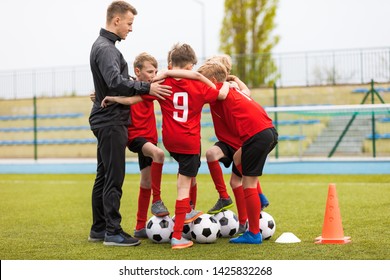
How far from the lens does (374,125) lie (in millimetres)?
20047

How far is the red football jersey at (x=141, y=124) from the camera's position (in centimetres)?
652

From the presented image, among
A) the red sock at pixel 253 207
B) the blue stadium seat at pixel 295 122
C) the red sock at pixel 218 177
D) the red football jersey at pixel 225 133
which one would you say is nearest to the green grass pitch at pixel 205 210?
the red sock at pixel 253 207

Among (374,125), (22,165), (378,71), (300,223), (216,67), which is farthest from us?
(378,71)

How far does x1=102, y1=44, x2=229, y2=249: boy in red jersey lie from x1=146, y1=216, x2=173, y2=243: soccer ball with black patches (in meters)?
0.27

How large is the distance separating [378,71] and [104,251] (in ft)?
69.7

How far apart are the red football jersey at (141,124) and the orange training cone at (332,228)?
5.71 feet

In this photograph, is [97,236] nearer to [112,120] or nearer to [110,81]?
[112,120]

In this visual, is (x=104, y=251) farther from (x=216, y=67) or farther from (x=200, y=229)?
(x=216, y=67)

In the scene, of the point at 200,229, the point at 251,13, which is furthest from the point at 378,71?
the point at 200,229

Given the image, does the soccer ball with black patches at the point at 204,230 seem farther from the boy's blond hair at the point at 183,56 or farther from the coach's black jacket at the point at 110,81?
the boy's blond hair at the point at 183,56

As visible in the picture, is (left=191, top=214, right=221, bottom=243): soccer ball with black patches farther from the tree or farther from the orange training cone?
the tree

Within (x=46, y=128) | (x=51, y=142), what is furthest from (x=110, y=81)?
(x=46, y=128)

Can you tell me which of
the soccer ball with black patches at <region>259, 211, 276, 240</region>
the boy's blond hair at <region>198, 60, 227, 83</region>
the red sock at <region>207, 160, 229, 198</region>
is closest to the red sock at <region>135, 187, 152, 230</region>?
the red sock at <region>207, 160, 229, 198</region>

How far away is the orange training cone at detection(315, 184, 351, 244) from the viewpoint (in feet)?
19.3
